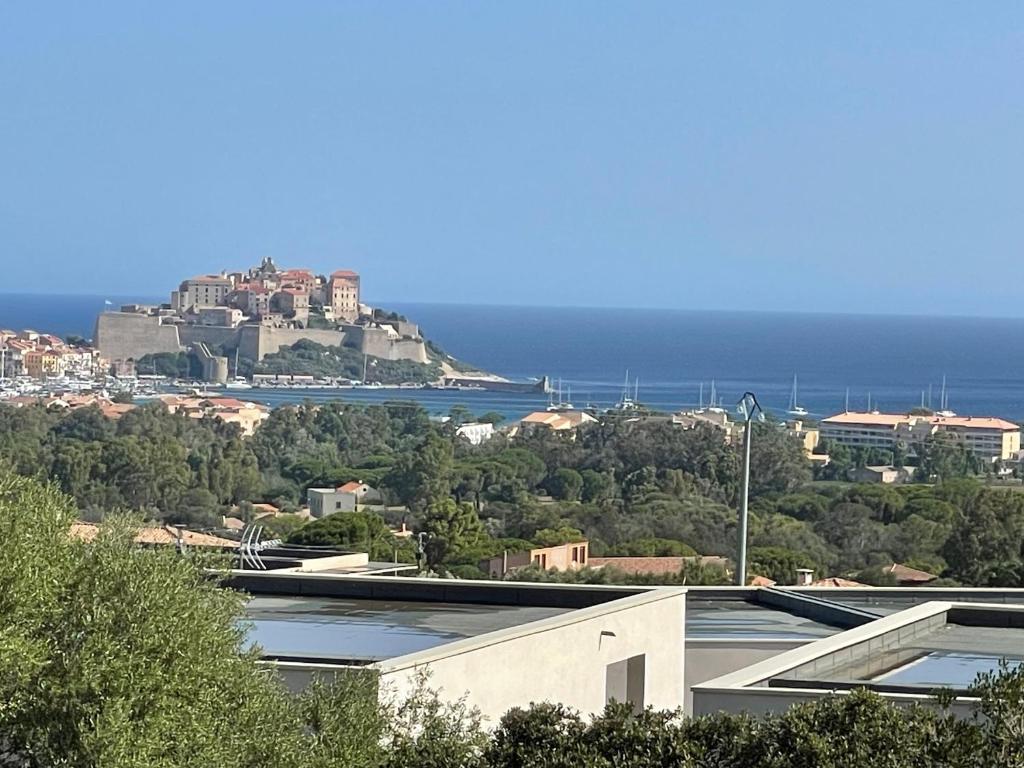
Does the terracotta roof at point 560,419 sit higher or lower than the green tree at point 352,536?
lower

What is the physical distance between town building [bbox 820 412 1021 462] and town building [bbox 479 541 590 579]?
4511cm

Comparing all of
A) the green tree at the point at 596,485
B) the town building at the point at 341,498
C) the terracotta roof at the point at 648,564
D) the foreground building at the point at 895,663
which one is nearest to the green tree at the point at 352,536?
the terracotta roof at the point at 648,564

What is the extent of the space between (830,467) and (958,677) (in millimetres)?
58780

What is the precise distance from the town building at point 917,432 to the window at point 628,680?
6721 centimetres

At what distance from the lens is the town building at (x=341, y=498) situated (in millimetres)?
53844

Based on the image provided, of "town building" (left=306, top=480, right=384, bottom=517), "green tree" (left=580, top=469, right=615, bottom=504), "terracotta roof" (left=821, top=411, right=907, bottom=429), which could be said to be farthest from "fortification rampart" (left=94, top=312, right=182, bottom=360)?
"town building" (left=306, top=480, right=384, bottom=517)

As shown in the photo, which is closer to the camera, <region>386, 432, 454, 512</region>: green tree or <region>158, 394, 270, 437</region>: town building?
<region>386, 432, 454, 512</region>: green tree

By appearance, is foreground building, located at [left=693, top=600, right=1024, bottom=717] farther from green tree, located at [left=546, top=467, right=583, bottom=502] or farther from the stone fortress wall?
the stone fortress wall

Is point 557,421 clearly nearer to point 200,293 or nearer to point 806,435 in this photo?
point 806,435

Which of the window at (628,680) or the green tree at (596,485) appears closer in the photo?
the window at (628,680)

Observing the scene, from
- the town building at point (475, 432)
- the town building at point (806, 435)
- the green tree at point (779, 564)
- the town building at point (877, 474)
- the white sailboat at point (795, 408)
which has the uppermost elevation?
the green tree at point (779, 564)

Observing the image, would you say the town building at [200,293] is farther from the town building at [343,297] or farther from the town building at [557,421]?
the town building at [557,421]

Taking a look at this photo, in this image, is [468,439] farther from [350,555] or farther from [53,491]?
[53,491]

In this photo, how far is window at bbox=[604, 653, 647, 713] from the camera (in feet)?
40.7
